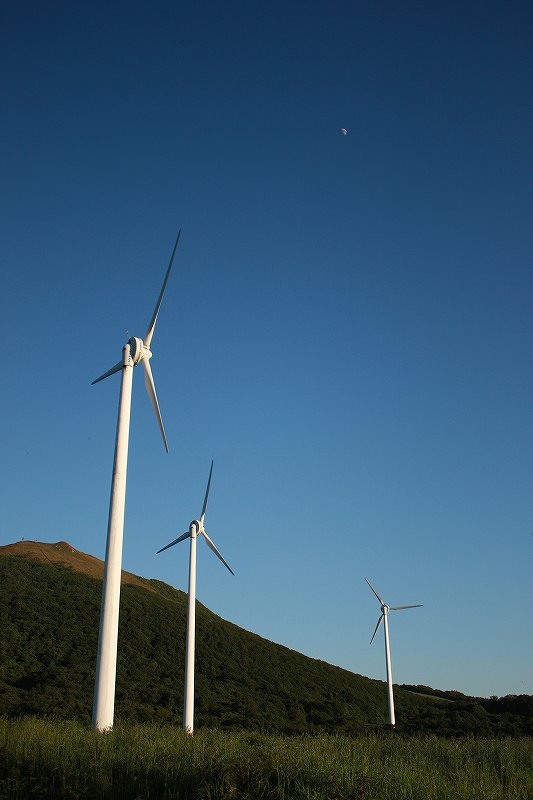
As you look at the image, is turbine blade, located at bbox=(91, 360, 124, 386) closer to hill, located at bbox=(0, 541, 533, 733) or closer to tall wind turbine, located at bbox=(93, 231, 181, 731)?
tall wind turbine, located at bbox=(93, 231, 181, 731)

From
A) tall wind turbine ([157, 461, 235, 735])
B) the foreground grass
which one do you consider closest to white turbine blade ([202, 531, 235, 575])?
tall wind turbine ([157, 461, 235, 735])

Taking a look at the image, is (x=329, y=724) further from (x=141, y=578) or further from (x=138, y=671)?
(x=141, y=578)

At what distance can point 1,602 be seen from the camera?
9975cm

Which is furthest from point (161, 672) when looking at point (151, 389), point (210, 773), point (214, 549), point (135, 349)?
point (210, 773)

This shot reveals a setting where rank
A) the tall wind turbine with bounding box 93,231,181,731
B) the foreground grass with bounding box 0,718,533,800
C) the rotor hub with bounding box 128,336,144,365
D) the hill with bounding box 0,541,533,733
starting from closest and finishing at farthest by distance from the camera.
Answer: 1. the foreground grass with bounding box 0,718,533,800
2. the tall wind turbine with bounding box 93,231,181,731
3. the rotor hub with bounding box 128,336,144,365
4. the hill with bounding box 0,541,533,733

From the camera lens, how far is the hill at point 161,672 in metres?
68.1

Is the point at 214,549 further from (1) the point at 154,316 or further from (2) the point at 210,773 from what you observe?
(2) the point at 210,773

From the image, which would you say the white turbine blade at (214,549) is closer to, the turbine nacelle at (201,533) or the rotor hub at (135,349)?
the turbine nacelle at (201,533)

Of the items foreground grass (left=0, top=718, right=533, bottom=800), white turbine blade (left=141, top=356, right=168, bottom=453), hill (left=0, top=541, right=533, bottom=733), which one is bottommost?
foreground grass (left=0, top=718, right=533, bottom=800)

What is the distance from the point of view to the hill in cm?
6812

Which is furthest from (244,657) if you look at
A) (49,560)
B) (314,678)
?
(49,560)

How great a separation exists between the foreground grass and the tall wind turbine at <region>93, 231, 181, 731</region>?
242cm

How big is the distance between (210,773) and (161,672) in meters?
77.7

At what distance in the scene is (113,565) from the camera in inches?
1000
